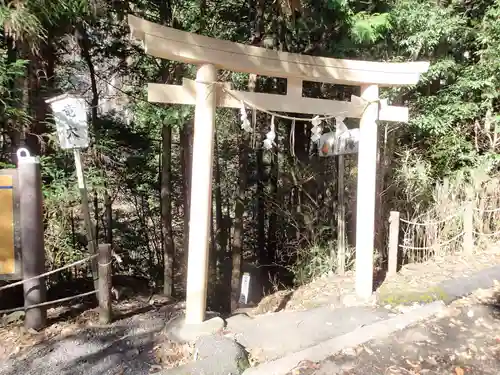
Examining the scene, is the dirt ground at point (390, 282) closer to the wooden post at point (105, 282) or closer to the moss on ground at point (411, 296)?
the moss on ground at point (411, 296)

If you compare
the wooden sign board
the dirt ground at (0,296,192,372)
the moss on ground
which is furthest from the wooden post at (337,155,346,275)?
the wooden sign board

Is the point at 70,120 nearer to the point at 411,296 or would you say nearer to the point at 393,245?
the point at 411,296

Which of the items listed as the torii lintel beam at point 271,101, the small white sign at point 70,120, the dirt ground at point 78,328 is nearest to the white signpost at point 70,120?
the small white sign at point 70,120

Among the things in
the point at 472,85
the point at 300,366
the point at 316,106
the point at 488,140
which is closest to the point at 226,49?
the point at 316,106

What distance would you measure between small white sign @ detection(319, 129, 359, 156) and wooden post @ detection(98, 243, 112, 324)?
297cm

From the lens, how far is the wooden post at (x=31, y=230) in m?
3.65

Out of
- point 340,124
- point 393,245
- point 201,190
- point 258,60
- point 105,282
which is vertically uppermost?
point 258,60

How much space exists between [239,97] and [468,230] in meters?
4.37

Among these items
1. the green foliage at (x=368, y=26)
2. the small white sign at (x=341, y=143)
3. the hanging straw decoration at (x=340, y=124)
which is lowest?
the small white sign at (x=341, y=143)

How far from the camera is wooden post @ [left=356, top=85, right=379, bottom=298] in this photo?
4.50m

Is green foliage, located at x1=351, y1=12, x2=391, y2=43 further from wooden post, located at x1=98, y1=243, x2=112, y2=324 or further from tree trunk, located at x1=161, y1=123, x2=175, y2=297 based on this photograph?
wooden post, located at x1=98, y1=243, x2=112, y2=324

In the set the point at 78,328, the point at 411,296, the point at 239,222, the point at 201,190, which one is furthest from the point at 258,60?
the point at 239,222

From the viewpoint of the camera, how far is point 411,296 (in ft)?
14.5

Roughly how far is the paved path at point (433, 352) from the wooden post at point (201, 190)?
1153mm
